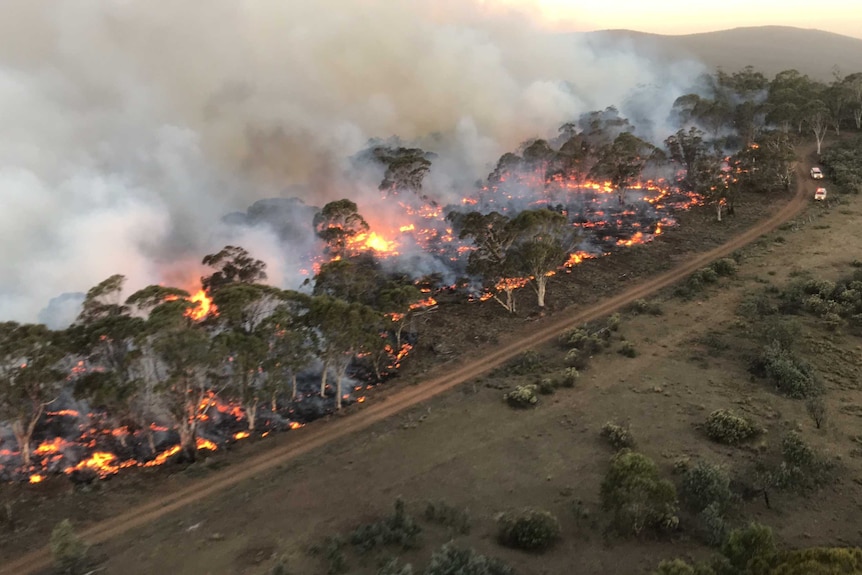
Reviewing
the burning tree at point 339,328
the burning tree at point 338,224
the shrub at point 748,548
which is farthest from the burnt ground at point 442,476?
the burning tree at point 338,224

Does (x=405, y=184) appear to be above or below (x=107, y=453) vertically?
above

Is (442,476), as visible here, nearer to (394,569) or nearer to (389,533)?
(389,533)

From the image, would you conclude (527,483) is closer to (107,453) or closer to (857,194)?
(107,453)

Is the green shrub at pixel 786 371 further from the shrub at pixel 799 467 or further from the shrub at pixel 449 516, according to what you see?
the shrub at pixel 449 516

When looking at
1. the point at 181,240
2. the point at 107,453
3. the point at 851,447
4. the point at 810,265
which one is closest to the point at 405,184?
the point at 181,240

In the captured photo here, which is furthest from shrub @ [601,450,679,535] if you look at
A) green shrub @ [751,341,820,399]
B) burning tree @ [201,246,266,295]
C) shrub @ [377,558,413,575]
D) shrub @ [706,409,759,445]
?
burning tree @ [201,246,266,295]
